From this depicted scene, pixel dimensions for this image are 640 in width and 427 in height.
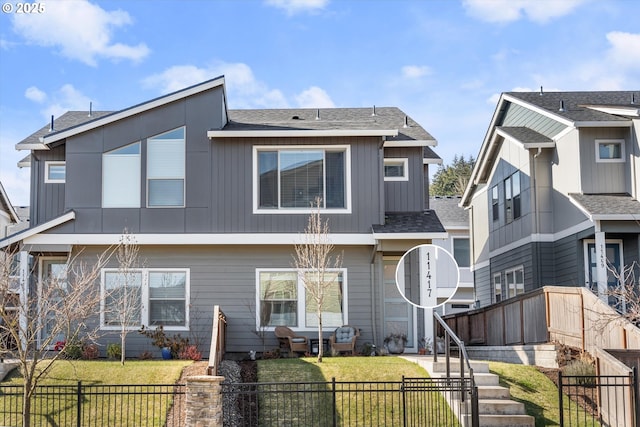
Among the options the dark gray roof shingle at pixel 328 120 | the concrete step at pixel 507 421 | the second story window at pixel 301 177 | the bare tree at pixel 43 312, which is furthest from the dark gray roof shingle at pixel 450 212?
the concrete step at pixel 507 421

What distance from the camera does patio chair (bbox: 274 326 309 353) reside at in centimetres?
1783

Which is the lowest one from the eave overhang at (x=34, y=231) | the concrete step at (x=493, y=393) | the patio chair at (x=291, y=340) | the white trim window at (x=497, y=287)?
the concrete step at (x=493, y=393)

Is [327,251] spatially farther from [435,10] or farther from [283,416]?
[435,10]

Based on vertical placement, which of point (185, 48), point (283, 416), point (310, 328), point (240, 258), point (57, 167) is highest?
point (185, 48)

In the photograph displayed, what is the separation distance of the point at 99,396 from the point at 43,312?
1.91 m

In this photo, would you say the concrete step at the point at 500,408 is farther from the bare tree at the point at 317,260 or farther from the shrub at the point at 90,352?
the shrub at the point at 90,352

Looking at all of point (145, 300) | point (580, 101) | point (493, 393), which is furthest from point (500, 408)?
point (580, 101)

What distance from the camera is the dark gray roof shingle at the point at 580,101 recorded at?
2053 centimetres

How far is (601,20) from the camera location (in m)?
21.4

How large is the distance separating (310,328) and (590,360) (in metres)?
6.64

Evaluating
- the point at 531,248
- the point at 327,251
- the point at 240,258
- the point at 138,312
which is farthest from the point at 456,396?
the point at 531,248

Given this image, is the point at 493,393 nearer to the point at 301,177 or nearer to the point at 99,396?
the point at 99,396

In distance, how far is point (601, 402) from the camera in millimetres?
12914

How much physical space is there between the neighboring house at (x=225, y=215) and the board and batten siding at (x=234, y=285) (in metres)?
0.02
